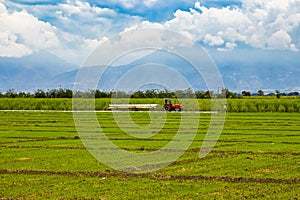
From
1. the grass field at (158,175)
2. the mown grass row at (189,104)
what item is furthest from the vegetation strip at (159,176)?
the mown grass row at (189,104)

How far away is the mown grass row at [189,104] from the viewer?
54.1 meters

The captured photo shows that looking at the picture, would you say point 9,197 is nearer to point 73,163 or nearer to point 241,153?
point 73,163

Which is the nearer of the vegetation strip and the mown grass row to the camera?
the vegetation strip

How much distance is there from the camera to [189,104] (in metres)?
55.9

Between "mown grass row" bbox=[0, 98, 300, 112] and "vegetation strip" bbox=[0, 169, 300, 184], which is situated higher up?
"mown grass row" bbox=[0, 98, 300, 112]

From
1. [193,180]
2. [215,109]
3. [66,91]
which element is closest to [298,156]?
[193,180]

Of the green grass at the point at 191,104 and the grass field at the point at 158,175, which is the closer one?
the grass field at the point at 158,175

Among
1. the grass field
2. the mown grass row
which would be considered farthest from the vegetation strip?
the mown grass row

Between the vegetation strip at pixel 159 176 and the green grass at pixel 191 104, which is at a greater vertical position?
the green grass at pixel 191 104

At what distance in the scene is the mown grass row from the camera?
177ft

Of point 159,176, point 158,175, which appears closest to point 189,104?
point 158,175

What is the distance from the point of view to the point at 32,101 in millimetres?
61219

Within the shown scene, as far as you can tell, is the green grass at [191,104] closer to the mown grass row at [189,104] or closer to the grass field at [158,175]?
the mown grass row at [189,104]

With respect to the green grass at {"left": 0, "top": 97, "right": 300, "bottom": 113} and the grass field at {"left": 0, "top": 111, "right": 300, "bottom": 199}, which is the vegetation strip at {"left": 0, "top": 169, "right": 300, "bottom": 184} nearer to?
the grass field at {"left": 0, "top": 111, "right": 300, "bottom": 199}
